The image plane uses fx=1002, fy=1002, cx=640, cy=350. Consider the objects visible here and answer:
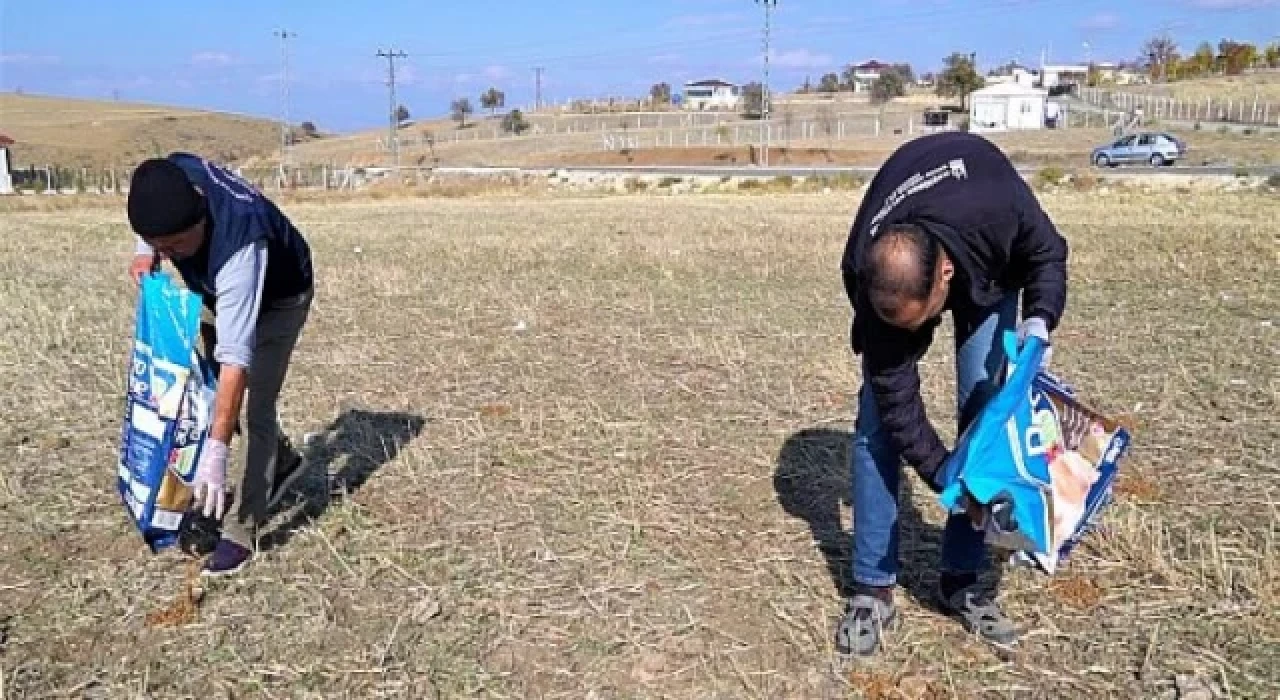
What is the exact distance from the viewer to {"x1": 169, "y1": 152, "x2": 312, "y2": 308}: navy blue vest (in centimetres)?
337

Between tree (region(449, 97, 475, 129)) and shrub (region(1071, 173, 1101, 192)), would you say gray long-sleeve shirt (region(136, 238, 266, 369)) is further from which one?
tree (region(449, 97, 475, 129))

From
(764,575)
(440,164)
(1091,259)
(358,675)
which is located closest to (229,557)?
(358,675)

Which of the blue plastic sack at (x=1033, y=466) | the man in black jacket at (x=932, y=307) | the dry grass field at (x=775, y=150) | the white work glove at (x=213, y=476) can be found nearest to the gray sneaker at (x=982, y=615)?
the man in black jacket at (x=932, y=307)

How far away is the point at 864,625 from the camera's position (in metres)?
3.22

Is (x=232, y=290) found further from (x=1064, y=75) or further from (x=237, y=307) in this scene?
(x=1064, y=75)

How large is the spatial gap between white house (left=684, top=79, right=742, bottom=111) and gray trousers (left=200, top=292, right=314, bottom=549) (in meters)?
100

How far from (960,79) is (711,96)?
4260 centimetres

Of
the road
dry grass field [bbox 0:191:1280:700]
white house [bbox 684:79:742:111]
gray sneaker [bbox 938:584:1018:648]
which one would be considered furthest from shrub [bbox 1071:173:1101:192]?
white house [bbox 684:79:742:111]

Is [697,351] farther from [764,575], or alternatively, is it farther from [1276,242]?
[1276,242]

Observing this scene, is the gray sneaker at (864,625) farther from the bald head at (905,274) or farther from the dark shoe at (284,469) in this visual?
the dark shoe at (284,469)

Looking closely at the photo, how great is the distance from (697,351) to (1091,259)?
6.36m

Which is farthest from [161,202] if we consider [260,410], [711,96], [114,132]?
[711,96]

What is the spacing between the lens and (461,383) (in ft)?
21.3

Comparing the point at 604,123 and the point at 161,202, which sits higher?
the point at 604,123
